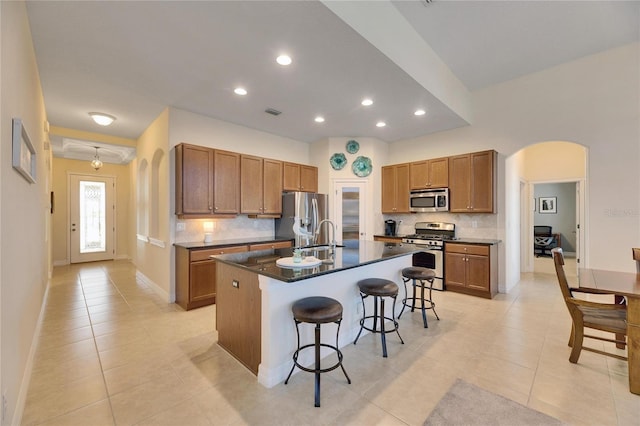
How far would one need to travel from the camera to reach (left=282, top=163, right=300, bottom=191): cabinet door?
17.5 ft

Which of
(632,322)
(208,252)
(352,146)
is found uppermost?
(352,146)

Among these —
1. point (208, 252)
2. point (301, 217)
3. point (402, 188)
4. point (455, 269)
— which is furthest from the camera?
point (402, 188)

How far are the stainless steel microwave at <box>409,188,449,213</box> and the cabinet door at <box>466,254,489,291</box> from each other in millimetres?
1047

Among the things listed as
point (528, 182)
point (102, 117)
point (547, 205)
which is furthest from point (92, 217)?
point (547, 205)

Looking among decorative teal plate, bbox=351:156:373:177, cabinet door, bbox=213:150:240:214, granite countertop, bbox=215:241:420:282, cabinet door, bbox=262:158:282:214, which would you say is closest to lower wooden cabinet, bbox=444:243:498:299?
granite countertop, bbox=215:241:420:282

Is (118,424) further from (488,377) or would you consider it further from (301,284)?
(488,377)

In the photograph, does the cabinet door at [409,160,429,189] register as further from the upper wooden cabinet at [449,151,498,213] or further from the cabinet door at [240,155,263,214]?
the cabinet door at [240,155,263,214]

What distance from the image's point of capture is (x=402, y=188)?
5688 millimetres

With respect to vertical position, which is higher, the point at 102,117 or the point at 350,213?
the point at 102,117

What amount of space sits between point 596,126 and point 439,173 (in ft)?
7.06

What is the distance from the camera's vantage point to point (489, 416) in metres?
1.80

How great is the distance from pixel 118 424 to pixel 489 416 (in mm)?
2390

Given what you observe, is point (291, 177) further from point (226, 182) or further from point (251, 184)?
point (226, 182)

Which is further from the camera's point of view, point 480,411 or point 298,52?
point 298,52
